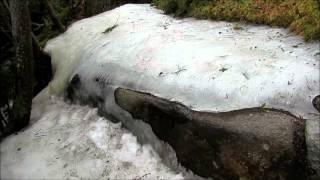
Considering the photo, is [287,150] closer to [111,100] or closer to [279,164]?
[279,164]

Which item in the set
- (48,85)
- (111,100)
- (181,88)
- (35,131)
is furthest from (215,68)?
(48,85)

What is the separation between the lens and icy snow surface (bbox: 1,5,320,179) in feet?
14.2

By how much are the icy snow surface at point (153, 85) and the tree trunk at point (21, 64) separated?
223mm

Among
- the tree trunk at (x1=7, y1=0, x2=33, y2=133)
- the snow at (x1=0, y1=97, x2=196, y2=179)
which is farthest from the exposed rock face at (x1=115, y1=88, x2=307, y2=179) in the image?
the tree trunk at (x1=7, y1=0, x2=33, y2=133)

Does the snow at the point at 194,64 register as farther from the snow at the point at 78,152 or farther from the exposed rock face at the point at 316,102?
the snow at the point at 78,152

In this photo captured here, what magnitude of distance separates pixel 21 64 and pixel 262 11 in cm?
321

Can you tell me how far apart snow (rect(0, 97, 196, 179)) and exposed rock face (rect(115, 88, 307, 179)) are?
312 mm

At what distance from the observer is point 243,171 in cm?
416

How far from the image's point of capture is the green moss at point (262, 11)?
4.96 metres

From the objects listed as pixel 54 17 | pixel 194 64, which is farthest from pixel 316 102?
pixel 54 17

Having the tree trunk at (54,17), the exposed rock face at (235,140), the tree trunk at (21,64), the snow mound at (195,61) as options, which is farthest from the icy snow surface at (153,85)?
the tree trunk at (54,17)

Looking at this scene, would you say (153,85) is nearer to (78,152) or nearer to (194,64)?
(194,64)

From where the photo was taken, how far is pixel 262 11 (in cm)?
571

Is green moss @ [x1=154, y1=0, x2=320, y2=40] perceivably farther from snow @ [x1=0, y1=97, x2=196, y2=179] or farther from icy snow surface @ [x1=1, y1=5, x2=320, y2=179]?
snow @ [x1=0, y1=97, x2=196, y2=179]
